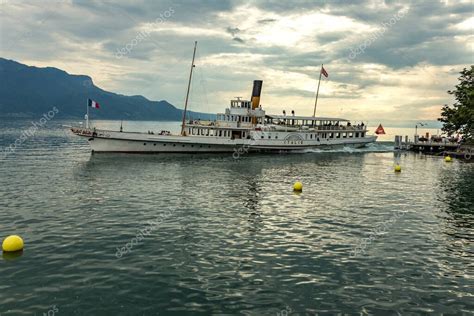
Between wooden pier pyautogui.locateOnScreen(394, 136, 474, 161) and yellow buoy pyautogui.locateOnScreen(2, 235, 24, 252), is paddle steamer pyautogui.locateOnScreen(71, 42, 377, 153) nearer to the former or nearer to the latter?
wooden pier pyautogui.locateOnScreen(394, 136, 474, 161)

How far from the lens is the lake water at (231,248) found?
12422mm

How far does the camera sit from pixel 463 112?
68.2 m

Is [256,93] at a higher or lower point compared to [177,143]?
higher

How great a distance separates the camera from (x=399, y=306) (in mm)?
12336

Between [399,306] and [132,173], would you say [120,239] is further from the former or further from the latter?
[132,173]

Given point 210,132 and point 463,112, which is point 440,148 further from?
point 210,132

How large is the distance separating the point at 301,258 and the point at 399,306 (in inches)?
192

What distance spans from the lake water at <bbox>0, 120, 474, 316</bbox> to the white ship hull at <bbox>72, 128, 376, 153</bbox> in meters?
23.6

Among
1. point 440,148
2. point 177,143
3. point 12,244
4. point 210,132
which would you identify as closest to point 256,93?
point 210,132

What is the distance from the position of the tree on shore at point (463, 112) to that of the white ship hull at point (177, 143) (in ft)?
90.3

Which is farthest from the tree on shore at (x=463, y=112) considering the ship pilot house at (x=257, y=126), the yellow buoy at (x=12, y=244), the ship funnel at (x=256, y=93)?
the yellow buoy at (x=12, y=244)

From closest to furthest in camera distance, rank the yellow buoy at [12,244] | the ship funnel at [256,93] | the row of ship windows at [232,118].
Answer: the yellow buoy at [12,244], the row of ship windows at [232,118], the ship funnel at [256,93]

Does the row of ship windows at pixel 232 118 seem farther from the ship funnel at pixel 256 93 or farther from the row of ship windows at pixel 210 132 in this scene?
the ship funnel at pixel 256 93

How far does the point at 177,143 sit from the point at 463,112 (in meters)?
53.5
